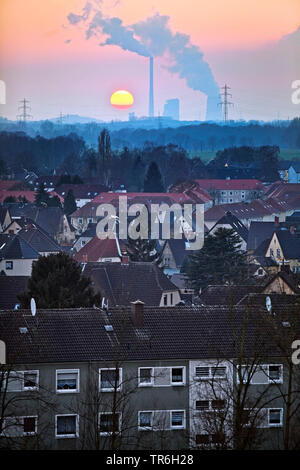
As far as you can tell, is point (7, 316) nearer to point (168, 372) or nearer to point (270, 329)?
point (168, 372)

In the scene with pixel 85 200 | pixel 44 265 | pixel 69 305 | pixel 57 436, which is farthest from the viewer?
pixel 85 200

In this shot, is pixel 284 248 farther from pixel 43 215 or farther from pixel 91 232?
pixel 43 215

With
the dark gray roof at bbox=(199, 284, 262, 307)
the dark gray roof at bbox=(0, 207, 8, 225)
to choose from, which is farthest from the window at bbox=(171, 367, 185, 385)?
the dark gray roof at bbox=(0, 207, 8, 225)

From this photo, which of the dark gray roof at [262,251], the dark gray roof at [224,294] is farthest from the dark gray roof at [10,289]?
the dark gray roof at [262,251]

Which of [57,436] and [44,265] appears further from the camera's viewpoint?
[44,265]

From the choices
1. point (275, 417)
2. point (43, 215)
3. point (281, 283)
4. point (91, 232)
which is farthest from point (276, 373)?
point (43, 215)
